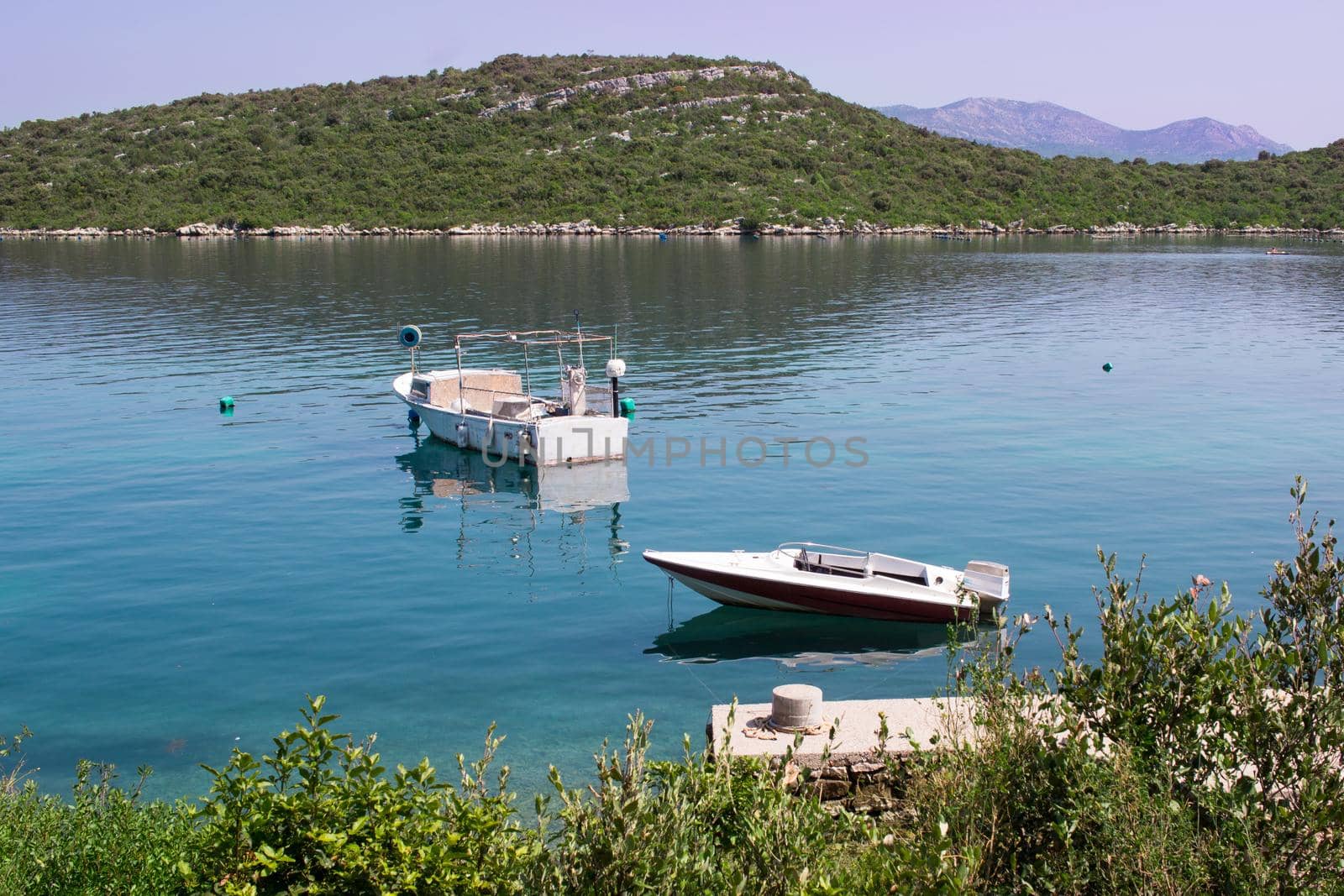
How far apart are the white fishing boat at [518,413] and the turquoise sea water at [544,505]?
870mm

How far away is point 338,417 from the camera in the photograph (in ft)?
120

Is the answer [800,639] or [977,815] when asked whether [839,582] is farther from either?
Result: [977,815]

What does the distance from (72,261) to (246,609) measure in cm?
8590

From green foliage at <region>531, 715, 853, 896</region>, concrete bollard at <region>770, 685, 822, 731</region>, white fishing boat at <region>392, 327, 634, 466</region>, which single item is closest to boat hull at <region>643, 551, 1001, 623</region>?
concrete bollard at <region>770, 685, 822, 731</region>

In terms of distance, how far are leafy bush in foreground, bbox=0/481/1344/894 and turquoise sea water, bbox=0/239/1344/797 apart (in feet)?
18.1

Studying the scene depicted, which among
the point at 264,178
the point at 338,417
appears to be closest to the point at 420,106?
the point at 264,178

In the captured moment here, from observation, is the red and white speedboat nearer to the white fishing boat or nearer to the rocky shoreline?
the white fishing boat

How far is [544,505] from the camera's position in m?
27.4

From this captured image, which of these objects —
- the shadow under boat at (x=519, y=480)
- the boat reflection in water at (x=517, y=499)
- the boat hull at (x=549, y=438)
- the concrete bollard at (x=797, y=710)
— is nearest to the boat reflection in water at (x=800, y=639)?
the boat reflection in water at (x=517, y=499)

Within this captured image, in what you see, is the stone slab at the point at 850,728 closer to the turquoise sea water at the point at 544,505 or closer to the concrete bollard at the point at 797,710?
the concrete bollard at the point at 797,710

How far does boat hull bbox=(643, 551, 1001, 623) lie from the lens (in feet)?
60.1

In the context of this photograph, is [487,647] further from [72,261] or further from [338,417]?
[72,261]

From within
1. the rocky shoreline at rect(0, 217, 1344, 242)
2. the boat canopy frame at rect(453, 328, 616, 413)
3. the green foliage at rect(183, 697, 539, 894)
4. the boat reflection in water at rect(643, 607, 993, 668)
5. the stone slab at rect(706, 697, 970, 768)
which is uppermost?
the rocky shoreline at rect(0, 217, 1344, 242)

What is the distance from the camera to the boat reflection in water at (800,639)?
1798 centimetres
